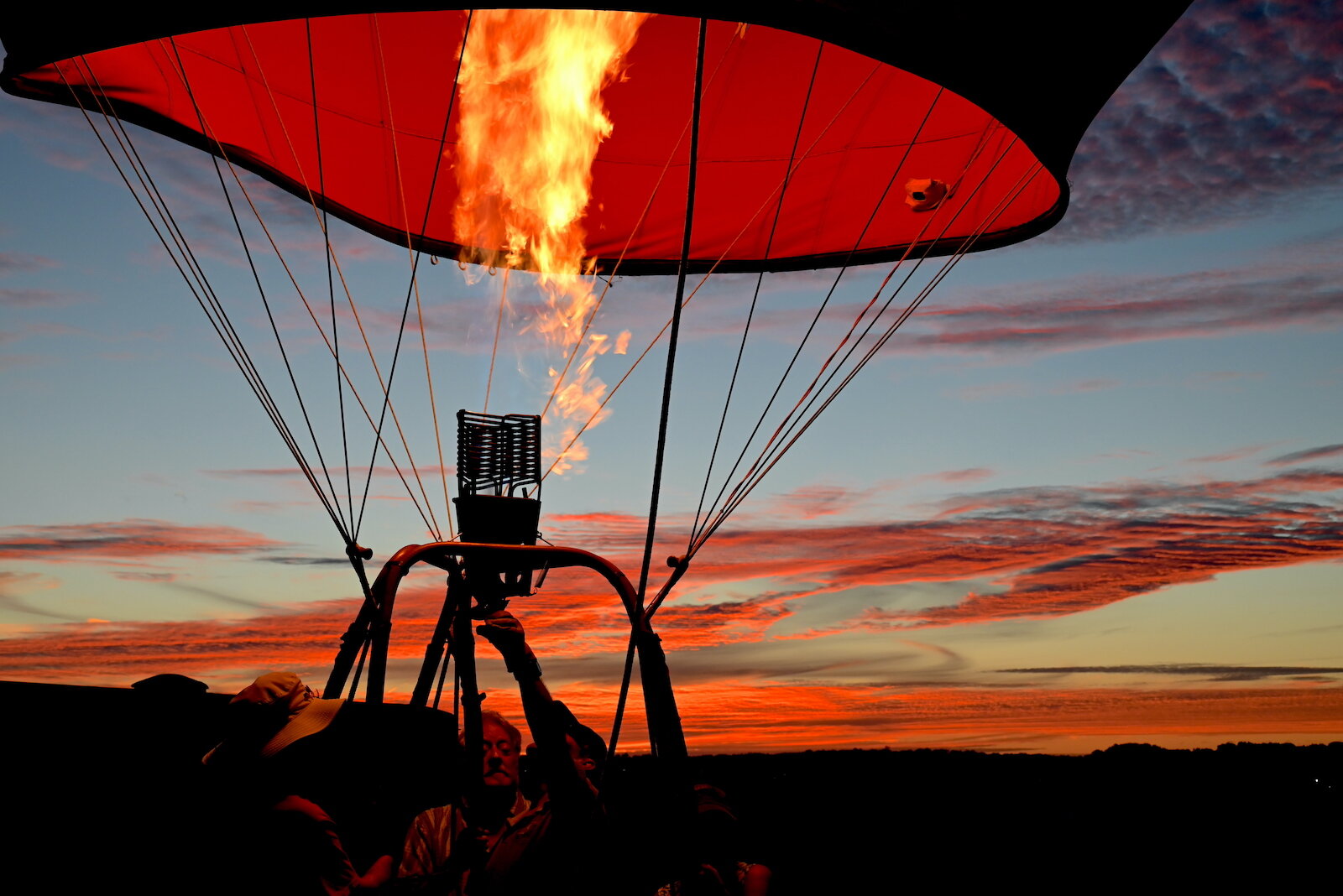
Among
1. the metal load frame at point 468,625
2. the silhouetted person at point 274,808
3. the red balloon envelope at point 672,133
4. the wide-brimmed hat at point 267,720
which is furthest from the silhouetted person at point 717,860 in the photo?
the red balloon envelope at point 672,133

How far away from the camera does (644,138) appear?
10.5 meters

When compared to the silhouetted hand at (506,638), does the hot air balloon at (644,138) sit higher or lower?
higher

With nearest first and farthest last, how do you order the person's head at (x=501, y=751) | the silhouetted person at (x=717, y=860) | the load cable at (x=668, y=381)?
the load cable at (x=668, y=381), the silhouetted person at (x=717, y=860), the person's head at (x=501, y=751)

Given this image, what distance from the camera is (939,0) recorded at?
4.50 meters

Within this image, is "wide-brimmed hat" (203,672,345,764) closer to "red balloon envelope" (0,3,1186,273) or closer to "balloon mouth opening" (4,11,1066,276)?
"red balloon envelope" (0,3,1186,273)

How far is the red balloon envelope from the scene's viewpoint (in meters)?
8.10

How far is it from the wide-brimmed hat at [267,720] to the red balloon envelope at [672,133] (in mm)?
4644

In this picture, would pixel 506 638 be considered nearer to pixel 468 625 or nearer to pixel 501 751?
pixel 501 751

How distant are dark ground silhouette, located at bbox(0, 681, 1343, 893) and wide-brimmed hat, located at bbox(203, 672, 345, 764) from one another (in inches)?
8.4

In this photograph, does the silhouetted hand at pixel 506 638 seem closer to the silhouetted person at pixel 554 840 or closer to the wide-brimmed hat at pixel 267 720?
the silhouetted person at pixel 554 840

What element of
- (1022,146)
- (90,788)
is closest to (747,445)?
(90,788)

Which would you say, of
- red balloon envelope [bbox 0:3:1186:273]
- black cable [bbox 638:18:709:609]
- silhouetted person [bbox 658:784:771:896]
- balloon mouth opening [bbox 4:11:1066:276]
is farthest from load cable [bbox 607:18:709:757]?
balloon mouth opening [bbox 4:11:1066:276]

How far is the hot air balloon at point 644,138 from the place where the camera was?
5.52 m

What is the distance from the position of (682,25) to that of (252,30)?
155 inches
